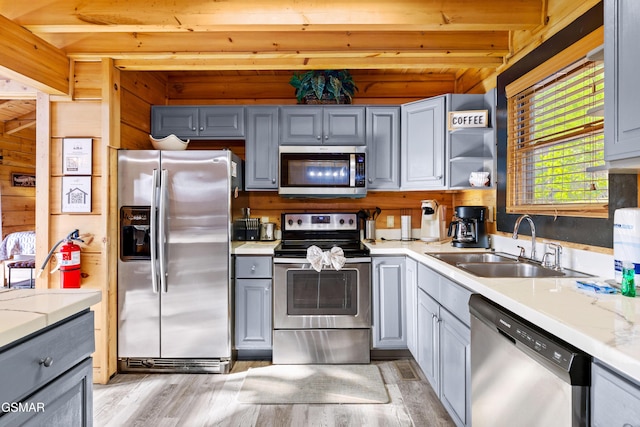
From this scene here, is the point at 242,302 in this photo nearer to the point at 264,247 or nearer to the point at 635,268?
the point at 264,247

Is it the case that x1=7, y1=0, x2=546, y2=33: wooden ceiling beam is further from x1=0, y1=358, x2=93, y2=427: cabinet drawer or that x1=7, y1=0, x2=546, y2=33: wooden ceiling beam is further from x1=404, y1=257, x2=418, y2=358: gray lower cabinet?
x1=0, y1=358, x2=93, y2=427: cabinet drawer

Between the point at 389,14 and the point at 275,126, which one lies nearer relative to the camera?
the point at 389,14

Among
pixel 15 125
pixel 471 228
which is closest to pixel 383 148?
pixel 471 228

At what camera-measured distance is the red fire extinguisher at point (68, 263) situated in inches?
94.4

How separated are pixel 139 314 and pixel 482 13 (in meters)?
3.08

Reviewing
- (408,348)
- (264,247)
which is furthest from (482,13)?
(408,348)

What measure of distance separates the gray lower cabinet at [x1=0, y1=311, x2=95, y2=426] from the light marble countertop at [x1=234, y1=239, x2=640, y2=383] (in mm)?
1468

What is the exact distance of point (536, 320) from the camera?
1.09 metres

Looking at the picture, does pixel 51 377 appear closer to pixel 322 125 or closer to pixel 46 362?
pixel 46 362

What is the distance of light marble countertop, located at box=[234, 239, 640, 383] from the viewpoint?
82 cm

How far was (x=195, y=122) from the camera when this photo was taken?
305 centimetres

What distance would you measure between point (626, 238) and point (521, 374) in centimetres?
70

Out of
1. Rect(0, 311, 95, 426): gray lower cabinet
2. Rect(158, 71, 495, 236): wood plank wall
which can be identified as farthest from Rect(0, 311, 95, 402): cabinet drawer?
Rect(158, 71, 495, 236): wood plank wall

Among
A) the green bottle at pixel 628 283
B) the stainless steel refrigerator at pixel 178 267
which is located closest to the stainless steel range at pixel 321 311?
the stainless steel refrigerator at pixel 178 267
